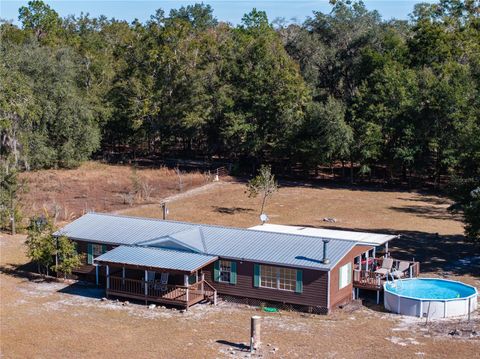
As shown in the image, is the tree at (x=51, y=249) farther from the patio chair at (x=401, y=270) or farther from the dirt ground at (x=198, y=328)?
the patio chair at (x=401, y=270)

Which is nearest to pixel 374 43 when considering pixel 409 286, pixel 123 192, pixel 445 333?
pixel 123 192

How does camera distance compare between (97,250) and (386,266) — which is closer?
(386,266)

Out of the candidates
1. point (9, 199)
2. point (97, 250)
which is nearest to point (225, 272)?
point (97, 250)

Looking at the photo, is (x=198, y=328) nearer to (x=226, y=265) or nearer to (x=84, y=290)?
(x=226, y=265)

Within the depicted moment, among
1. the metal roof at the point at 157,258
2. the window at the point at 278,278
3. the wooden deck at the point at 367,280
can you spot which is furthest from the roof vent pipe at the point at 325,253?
the metal roof at the point at 157,258

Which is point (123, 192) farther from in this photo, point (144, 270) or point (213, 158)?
point (144, 270)
